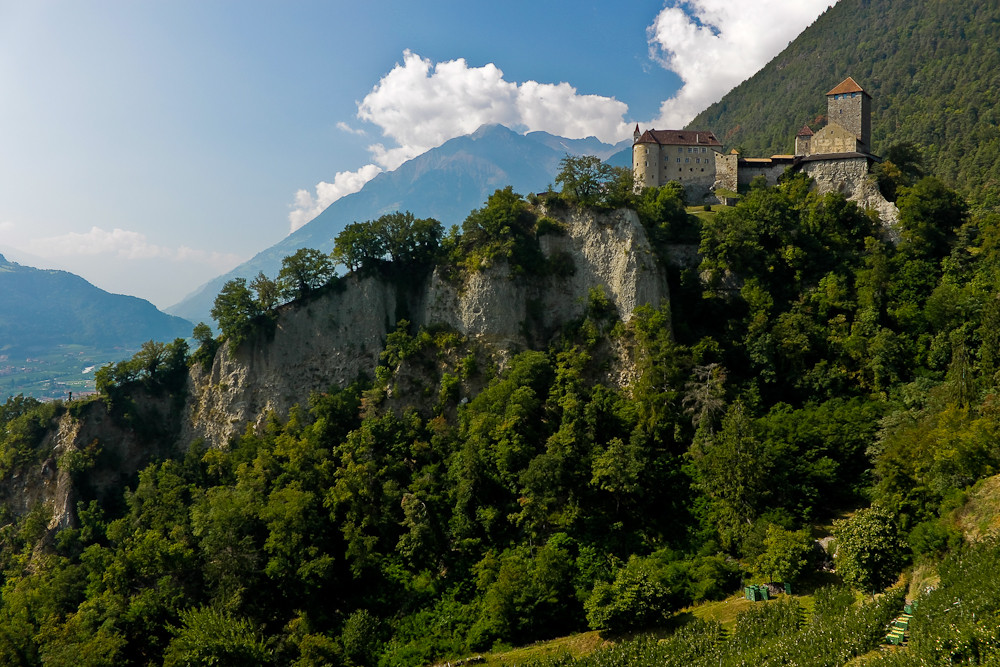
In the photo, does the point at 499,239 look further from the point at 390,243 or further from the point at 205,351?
the point at 205,351

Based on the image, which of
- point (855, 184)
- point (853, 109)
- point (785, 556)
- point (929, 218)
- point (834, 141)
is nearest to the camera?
point (785, 556)

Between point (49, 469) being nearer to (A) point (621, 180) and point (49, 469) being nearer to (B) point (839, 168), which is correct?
(A) point (621, 180)

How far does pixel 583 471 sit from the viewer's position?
3869 cm

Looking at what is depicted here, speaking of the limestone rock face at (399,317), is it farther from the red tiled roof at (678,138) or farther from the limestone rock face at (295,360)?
the red tiled roof at (678,138)

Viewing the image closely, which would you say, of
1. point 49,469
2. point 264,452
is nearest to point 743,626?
point 264,452

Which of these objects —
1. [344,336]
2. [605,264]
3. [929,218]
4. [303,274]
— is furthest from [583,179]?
[929,218]

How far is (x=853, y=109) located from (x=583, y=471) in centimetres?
5305

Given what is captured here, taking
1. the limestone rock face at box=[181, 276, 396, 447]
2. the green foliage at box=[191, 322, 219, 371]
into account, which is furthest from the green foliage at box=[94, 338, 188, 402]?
the limestone rock face at box=[181, 276, 396, 447]

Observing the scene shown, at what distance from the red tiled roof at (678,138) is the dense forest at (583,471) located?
11.9 metres

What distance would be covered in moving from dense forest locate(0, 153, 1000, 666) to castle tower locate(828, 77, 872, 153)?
11.3 m

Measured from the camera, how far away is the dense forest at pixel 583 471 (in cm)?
3023

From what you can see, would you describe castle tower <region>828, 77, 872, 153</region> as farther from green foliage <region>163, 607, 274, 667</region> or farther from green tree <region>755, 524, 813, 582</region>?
green foliage <region>163, 607, 274, 667</region>

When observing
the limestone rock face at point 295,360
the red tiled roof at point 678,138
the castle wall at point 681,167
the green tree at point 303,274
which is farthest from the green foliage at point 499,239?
the red tiled roof at point 678,138

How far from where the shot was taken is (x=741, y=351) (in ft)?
156
